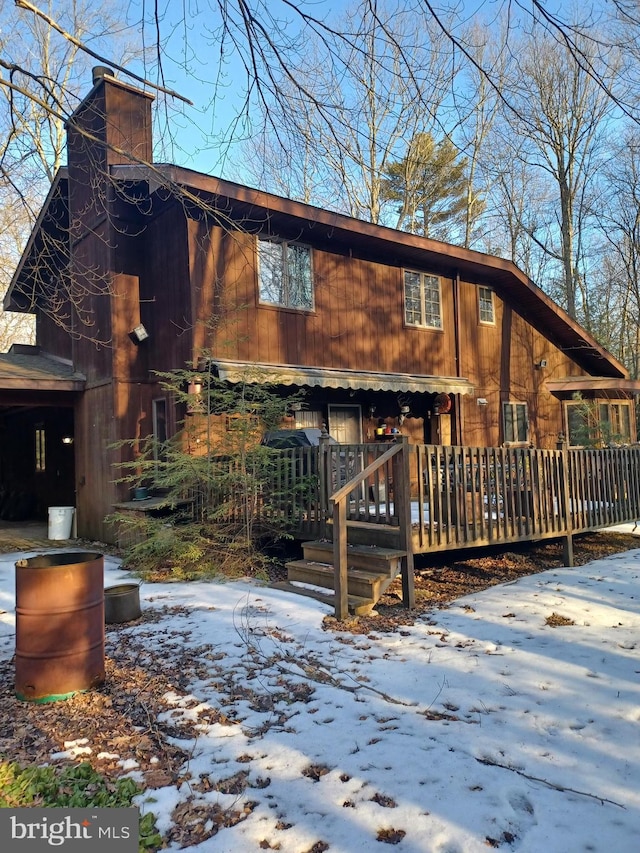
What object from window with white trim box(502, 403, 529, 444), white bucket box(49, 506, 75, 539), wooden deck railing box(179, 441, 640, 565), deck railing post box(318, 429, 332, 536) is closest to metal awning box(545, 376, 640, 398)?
window with white trim box(502, 403, 529, 444)

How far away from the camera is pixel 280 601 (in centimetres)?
571

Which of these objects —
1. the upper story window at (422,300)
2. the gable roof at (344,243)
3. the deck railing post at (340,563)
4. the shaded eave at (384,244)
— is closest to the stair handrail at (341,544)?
the deck railing post at (340,563)

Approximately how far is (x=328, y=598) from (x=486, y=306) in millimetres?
9999

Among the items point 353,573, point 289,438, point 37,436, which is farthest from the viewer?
point 37,436

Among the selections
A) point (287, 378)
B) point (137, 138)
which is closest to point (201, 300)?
point (287, 378)

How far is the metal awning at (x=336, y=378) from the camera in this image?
8.19 m

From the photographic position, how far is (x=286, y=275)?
10.3 meters

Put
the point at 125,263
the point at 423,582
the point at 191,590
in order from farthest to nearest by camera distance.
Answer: the point at 125,263 < the point at 423,582 < the point at 191,590

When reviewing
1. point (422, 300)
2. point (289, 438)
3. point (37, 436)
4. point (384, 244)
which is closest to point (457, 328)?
point (422, 300)

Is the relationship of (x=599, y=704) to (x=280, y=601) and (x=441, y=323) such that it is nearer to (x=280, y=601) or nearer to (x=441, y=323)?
(x=280, y=601)

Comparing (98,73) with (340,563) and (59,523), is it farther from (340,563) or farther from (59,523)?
(340,563)

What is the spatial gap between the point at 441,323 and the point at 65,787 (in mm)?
11407

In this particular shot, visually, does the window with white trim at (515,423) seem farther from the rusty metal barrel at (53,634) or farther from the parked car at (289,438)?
the rusty metal barrel at (53,634)

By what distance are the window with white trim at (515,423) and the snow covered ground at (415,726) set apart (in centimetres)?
891
